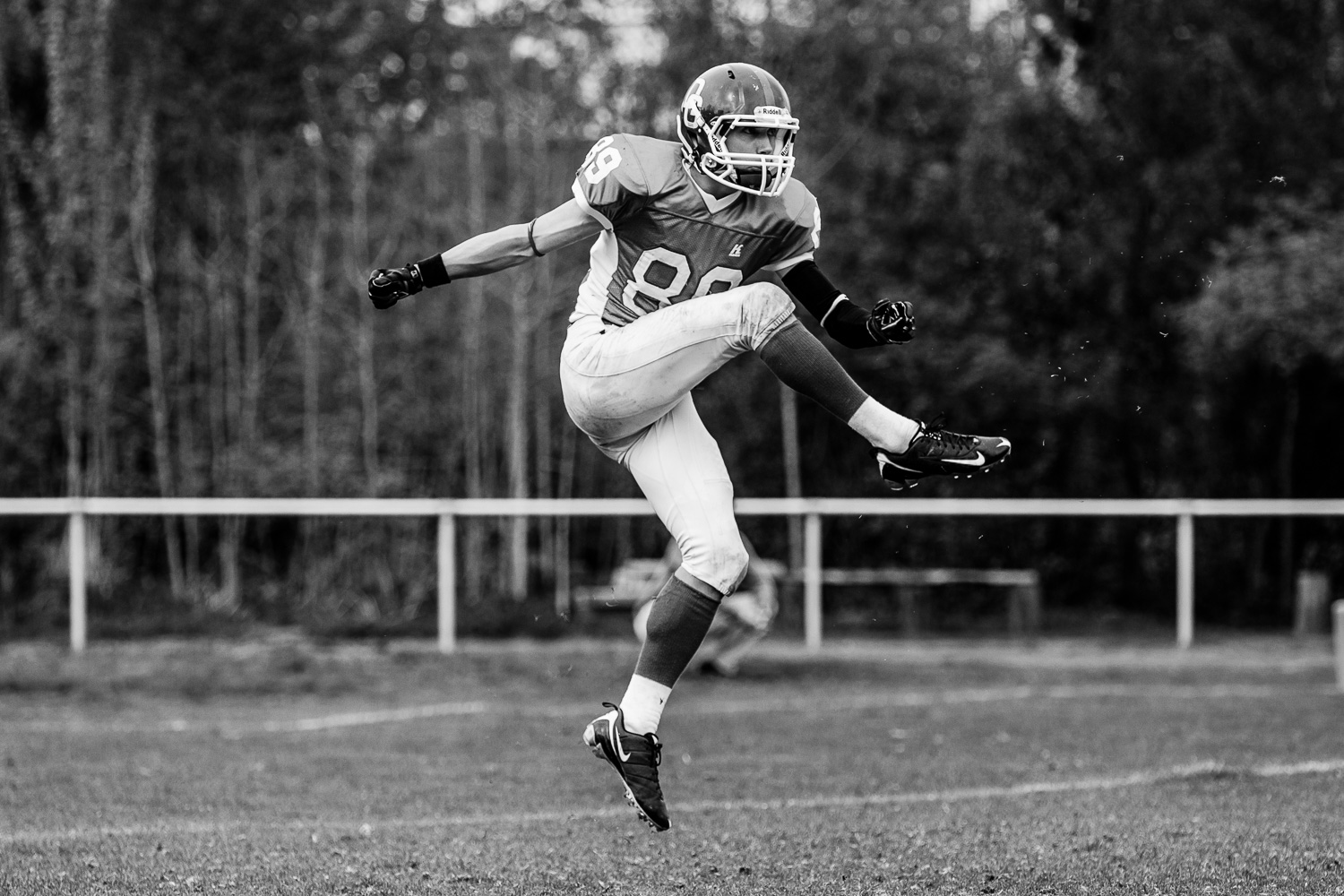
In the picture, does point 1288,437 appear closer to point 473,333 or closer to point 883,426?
point 473,333

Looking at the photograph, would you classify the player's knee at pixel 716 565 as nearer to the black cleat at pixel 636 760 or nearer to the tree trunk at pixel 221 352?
the black cleat at pixel 636 760

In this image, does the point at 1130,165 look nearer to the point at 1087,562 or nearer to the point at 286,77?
the point at 1087,562

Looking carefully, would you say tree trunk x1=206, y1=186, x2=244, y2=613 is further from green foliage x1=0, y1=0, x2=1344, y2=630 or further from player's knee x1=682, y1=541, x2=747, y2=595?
player's knee x1=682, y1=541, x2=747, y2=595

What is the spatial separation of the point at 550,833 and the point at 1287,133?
14.3 m

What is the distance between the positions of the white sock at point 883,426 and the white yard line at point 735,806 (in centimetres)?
250

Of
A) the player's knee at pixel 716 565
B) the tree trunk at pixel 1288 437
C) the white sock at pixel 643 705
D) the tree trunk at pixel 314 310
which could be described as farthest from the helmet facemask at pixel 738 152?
the tree trunk at pixel 1288 437

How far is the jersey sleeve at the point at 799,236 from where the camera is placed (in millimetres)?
→ 5902

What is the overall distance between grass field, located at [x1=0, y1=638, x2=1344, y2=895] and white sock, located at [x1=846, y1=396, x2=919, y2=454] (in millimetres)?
1412

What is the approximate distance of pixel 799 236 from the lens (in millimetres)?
5938

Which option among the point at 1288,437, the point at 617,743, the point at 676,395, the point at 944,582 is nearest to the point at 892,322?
the point at 676,395

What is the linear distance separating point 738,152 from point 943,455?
3.93 ft

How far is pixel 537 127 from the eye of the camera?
1814 centimetres

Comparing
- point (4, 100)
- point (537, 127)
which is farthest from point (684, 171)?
point (4, 100)

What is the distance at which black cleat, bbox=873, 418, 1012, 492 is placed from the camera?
17.9 ft
